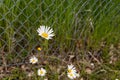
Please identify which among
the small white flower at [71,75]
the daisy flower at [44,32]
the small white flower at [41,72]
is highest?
the daisy flower at [44,32]

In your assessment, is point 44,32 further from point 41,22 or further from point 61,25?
point 61,25

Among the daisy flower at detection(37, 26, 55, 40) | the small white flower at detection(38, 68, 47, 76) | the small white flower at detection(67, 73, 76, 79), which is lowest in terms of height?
the small white flower at detection(67, 73, 76, 79)

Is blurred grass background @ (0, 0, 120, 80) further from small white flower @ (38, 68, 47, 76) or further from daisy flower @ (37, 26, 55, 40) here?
small white flower @ (38, 68, 47, 76)

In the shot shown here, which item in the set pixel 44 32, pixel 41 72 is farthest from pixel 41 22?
pixel 41 72

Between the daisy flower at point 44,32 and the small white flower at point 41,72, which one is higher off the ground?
the daisy flower at point 44,32

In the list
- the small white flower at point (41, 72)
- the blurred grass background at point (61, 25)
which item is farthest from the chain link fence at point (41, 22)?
the small white flower at point (41, 72)

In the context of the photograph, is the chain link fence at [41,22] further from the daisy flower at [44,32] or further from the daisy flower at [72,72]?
the daisy flower at [72,72]

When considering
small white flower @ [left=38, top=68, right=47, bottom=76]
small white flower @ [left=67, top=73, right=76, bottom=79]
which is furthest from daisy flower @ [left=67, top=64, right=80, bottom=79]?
small white flower @ [left=38, top=68, right=47, bottom=76]

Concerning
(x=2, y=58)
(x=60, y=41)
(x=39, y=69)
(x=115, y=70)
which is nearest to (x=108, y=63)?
(x=115, y=70)

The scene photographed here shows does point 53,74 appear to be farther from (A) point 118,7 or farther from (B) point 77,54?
(A) point 118,7
